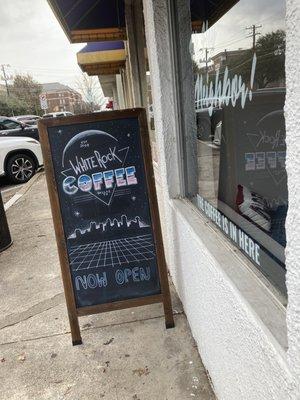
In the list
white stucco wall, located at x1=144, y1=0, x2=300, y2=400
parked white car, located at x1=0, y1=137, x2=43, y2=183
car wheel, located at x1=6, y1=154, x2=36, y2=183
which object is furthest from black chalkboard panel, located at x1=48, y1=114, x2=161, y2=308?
car wheel, located at x1=6, y1=154, x2=36, y2=183

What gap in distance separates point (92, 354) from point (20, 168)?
793cm

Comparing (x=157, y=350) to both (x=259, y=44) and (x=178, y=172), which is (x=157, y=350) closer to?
(x=178, y=172)

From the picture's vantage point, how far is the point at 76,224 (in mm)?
2697

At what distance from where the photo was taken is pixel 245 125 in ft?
6.71

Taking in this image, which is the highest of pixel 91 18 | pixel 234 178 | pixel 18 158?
pixel 91 18

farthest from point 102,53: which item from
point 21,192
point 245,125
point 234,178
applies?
point 245,125

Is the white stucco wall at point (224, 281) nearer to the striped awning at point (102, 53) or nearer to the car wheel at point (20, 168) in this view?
the striped awning at point (102, 53)

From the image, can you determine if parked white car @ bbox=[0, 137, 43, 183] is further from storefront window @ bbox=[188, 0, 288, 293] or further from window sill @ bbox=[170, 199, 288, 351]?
window sill @ bbox=[170, 199, 288, 351]

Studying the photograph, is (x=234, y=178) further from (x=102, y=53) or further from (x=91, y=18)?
(x=102, y=53)

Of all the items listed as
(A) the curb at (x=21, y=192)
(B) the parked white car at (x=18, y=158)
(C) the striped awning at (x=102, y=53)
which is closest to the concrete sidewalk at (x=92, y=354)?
(A) the curb at (x=21, y=192)

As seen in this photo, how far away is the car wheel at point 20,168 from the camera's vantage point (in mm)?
9666

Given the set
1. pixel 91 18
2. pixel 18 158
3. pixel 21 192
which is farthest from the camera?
pixel 18 158

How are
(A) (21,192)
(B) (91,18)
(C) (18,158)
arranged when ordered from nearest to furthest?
(B) (91,18) → (A) (21,192) → (C) (18,158)

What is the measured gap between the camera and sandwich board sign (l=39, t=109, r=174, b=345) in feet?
8.57
